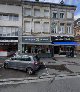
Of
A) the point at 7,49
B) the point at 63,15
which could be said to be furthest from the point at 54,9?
the point at 7,49

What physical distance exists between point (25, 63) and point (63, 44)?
58.6ft

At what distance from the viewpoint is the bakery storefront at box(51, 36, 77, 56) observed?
3606 centimetres

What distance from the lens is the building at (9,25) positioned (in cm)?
3403

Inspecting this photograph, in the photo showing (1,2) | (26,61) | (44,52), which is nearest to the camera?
(26,61)

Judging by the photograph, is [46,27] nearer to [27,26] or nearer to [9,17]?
[27,26]

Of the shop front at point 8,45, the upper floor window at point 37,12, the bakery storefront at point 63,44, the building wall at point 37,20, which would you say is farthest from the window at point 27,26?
the bakery storefront at point 63,44

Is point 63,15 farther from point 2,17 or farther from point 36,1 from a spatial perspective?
point 2,17

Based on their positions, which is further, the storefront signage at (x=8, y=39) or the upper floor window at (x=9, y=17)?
the upper floor window at (x=9, y=17)

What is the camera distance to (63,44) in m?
36.3

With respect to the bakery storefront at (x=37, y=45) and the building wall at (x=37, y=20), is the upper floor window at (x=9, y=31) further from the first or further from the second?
the bakery storefront at (x=37, y=45)

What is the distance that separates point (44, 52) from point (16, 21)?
7.38 metres

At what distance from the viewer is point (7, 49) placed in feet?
113

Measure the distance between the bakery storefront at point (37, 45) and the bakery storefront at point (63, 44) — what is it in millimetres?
1253

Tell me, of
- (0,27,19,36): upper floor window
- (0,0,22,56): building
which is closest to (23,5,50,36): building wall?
(0,0,22,56): building
